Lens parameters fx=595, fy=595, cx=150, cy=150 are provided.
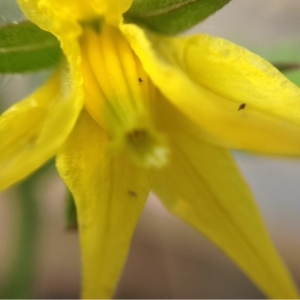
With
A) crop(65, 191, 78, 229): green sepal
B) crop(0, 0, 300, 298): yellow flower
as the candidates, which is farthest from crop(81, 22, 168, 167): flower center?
crop(65, 191, 78, 229): green sepal

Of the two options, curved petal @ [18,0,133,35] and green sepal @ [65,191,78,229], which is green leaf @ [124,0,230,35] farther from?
green sepal @ [65,191,78,229]

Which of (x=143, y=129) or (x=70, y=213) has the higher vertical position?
(x=143, y=129)

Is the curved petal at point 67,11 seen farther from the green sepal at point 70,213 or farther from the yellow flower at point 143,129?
the green sepal at point 70,213

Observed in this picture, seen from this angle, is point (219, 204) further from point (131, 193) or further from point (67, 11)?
point (67, 11)

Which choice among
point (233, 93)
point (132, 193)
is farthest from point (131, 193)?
point (233, 93)

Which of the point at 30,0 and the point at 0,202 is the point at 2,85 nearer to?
the point at 30,0

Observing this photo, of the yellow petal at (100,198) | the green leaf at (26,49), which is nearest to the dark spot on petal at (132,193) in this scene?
the yellow petal at (100,198)

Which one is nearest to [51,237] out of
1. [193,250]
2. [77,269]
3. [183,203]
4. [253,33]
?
[77,269]
